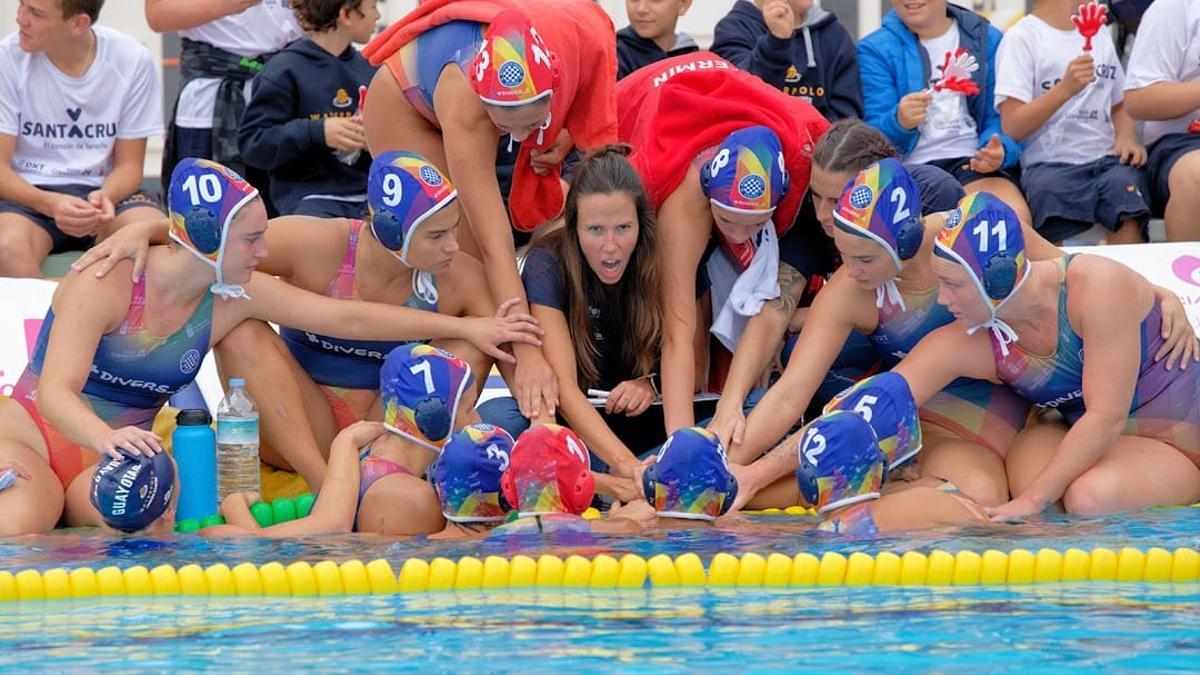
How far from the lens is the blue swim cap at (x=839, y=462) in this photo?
5102mm

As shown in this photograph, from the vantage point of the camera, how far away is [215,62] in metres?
7.61

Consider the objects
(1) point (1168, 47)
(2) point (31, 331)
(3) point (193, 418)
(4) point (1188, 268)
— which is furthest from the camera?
(1) point (1168, 47)

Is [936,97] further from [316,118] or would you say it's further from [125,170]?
[125,170]

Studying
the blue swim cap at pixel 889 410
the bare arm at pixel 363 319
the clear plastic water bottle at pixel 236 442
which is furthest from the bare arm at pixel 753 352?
the clear plastic water bottle at pixel 236 442

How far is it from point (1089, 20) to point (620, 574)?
4.24m

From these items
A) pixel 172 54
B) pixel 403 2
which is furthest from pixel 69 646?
pixel 172 54

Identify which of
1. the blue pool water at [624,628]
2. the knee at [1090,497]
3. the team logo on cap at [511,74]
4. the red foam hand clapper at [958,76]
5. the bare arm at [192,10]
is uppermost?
the bare arm at [192,10]

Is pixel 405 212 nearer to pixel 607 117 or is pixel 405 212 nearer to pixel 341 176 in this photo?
pixel 607 117

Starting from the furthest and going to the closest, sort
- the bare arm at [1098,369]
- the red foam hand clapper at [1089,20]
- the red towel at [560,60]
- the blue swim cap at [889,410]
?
the red foam hand clapper at [1089,20] → the red towel at [560,60] → the bare arm at [1098,369] → the blue swim cap at [889,410]

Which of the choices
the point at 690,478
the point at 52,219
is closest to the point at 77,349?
the point at 690,478

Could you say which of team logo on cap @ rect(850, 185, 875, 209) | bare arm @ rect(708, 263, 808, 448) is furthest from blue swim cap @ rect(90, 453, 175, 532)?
team logo on cap @ rect(850, 185, 875, 209)

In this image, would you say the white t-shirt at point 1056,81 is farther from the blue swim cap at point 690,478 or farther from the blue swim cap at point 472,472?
the blue swim cap at point 472,472

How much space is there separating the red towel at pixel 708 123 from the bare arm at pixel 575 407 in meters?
0.62

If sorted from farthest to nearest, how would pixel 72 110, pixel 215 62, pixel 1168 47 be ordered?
pixel 215 62 → pixel 1168 47 → pixel 72 110
